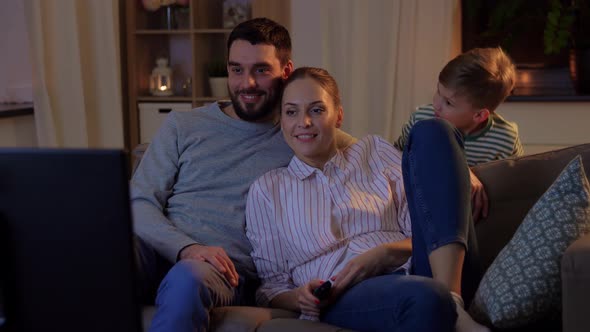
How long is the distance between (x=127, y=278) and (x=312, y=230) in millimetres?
1078

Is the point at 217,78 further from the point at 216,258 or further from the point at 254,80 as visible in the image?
the point at 216,258

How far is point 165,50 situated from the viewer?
4.50m

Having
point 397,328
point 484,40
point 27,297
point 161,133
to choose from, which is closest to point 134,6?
point 484,40

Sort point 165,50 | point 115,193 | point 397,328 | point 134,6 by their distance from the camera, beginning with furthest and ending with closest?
point 165,50 → point 134,6 → point 397,328 → point 115,193

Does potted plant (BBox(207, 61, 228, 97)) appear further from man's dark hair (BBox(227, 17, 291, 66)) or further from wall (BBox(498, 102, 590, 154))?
man's dark hair (BBox(227, 17, 291, 66))

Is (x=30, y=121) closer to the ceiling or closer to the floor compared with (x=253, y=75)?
closer to the floor

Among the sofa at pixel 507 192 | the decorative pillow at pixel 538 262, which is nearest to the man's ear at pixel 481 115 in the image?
the sofa at pixel 507 192

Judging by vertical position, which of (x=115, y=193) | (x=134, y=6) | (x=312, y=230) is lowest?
(x=312, y=230)

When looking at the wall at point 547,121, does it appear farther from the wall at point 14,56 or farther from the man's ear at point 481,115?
the wall at point 14,56

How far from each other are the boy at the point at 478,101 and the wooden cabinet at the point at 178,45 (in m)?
2.05

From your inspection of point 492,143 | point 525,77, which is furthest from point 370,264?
point 525,77

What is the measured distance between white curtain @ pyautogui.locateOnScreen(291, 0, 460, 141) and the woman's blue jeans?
2112mm

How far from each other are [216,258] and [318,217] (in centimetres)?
27

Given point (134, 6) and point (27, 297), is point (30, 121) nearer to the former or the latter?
point (134, 6)
